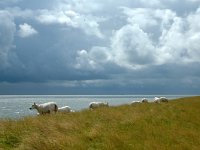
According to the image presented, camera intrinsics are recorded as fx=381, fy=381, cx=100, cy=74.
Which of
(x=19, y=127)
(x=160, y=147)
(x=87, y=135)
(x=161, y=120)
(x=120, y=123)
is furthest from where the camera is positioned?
(x=161, y=120)

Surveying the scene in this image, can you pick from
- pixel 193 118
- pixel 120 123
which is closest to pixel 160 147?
pixel 120 123

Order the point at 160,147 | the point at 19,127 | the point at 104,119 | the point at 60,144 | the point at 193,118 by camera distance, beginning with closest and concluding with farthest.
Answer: the point at 60,144 → the point at 160,147 → the point at 19,127 → the point at 104,119 → the point at 193,118

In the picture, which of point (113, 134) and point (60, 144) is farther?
point (113, 134)

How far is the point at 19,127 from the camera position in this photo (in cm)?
1731

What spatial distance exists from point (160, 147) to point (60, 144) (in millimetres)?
3926

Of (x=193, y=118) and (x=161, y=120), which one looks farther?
(x=193, y=118)

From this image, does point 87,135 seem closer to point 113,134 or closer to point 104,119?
point 113,134

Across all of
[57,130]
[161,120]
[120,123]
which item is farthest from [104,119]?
[57,130]

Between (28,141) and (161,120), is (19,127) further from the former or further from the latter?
(161,120)

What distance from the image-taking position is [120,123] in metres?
20.5

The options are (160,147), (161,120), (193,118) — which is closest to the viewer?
(160,147)

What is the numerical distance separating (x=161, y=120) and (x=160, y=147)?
9.75 metres

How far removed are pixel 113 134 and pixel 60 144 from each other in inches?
122

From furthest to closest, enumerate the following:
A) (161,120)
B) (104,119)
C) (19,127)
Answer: (161,120) → (104,119) → (19,127)
